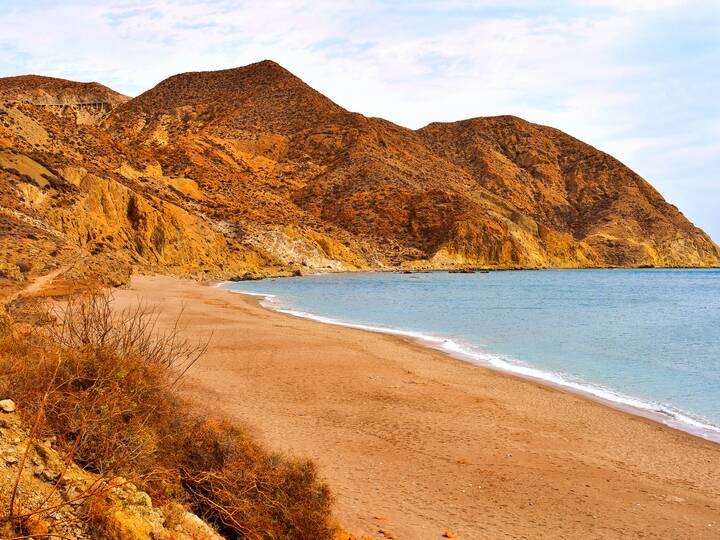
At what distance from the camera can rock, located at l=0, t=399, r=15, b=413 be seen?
352 centimetres

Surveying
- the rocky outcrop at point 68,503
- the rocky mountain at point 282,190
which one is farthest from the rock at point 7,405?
the rocky mountain at point 282,190

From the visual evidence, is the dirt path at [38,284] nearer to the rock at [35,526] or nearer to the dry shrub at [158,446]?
the dry shrub at [158,446]

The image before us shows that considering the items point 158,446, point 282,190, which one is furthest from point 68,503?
point 282,190

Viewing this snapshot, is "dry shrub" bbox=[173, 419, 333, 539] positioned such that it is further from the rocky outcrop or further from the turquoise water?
the turquoise water

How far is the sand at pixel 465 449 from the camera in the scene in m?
5.25

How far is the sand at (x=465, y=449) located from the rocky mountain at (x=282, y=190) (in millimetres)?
14835

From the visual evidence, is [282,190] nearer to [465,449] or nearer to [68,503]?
[465,449]

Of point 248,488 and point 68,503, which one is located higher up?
point 68,503

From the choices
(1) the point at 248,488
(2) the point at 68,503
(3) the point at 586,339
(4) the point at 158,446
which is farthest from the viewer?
(3) the point at 586,339

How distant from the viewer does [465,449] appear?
276 inches

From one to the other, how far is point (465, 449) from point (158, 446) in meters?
3.98

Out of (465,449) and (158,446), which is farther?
(465,449)

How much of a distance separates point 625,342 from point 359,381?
10761 millimetres

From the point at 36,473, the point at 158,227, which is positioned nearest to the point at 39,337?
the point at 36,473
